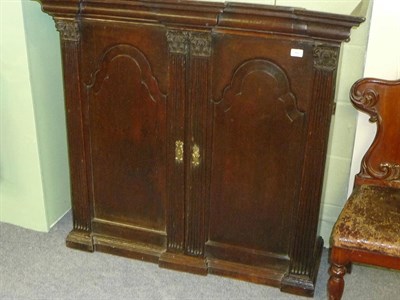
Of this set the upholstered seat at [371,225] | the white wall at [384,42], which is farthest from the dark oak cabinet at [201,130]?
the white wall at [384,42]

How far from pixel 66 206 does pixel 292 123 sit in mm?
1277

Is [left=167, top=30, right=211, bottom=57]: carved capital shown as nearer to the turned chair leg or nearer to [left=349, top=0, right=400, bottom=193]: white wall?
[left=349, top=0, right=400, bottom=193]: white wall

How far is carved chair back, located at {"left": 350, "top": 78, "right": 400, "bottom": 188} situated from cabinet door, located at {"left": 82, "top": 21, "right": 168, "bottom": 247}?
2.42 feet

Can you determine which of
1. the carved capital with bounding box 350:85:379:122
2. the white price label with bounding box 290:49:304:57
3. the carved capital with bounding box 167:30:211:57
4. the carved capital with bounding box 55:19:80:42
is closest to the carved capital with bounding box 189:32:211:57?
the carved capital with bounding box 167:30:211:57

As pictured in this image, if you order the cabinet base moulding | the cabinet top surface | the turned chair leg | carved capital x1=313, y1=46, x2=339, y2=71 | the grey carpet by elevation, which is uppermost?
the cabinet top surface

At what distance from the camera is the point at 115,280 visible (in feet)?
7.40

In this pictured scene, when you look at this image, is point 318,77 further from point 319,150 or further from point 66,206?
point 66,206

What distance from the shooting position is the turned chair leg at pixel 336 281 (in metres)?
1.87

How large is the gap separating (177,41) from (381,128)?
32.5 inches

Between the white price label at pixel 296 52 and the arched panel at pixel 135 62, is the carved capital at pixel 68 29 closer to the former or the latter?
the arched panel at pixel 135 62

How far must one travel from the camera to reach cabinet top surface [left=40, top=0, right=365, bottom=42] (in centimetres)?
177

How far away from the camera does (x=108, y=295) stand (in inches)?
85.4

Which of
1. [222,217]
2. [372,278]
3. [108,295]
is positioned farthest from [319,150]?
[108,295]

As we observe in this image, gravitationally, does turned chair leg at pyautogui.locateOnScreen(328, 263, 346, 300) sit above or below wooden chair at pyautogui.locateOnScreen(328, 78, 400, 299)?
below
